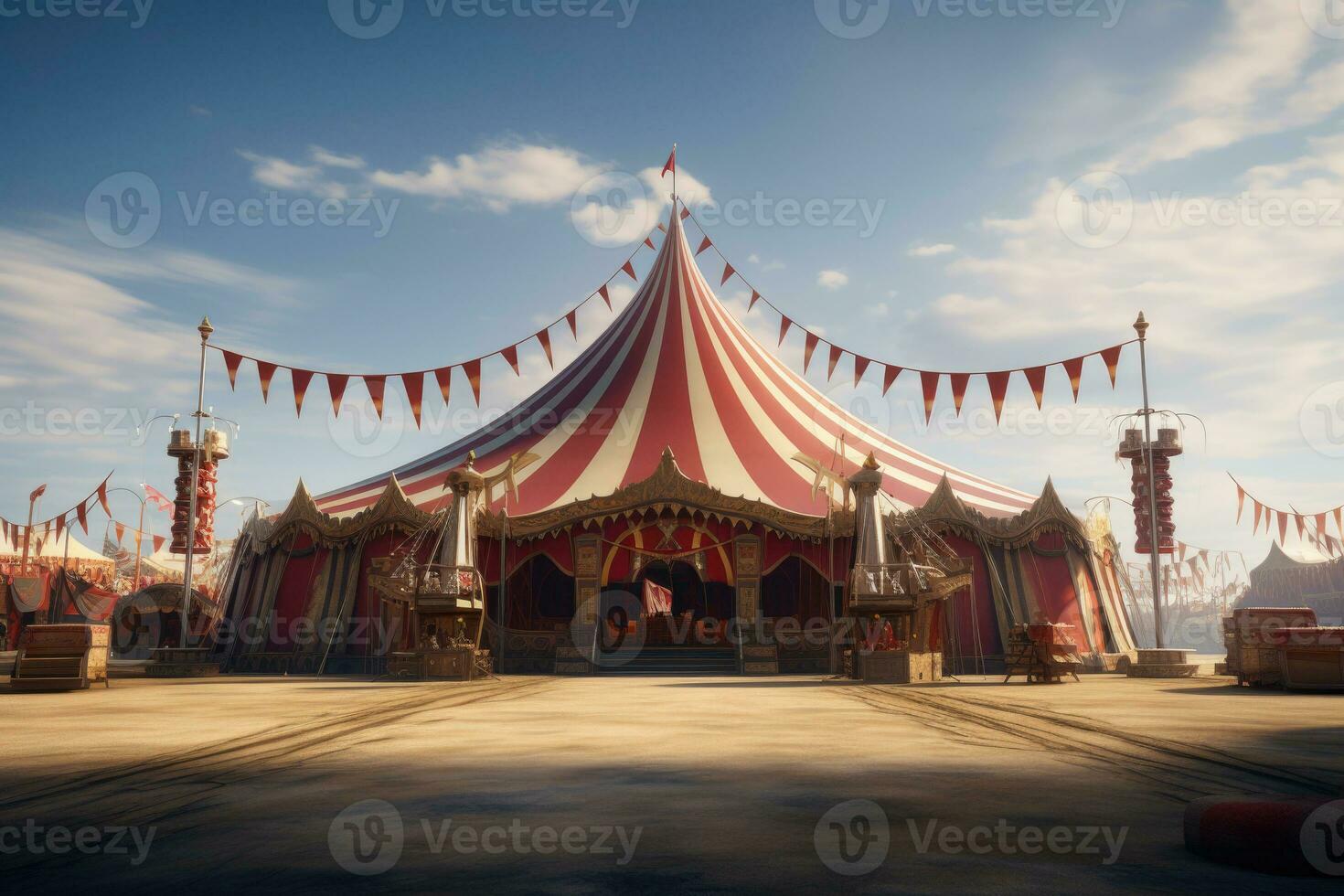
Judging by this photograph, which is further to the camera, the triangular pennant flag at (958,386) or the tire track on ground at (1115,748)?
the triangular pennant flag at (958,386)

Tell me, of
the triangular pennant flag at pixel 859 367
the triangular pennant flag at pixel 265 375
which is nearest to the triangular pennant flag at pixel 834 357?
the triangular pennant flag at pixel 859 367

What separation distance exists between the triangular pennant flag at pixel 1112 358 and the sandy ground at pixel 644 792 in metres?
11.4

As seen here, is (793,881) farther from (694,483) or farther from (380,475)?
(380,475)

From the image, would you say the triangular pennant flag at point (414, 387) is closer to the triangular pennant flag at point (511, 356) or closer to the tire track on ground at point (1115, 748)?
the triangular pennant flag at point (511, 356)

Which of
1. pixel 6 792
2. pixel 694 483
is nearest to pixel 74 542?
pixel 694 483

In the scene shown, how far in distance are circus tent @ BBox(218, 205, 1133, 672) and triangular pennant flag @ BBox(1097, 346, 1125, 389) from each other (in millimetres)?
2937

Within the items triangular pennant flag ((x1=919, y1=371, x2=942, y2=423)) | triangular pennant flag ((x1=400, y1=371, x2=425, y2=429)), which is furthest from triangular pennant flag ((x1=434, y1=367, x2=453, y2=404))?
triangular pennant flag ((x1=919, y1=371, x2=942, y2=423))

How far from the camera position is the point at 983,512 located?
70.6 feet

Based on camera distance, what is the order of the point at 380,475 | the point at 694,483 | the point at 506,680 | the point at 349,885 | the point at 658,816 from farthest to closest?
the point at 380,475 → the point at 694,483 → the point at 506,680 → the point at 658,816 → the point at 349,885

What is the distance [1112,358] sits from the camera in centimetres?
2022

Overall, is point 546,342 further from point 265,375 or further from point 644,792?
point 644,792

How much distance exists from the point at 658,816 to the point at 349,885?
1498 mm

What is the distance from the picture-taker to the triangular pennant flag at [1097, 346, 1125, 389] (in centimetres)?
2016

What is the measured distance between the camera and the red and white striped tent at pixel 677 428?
22.1 metres
